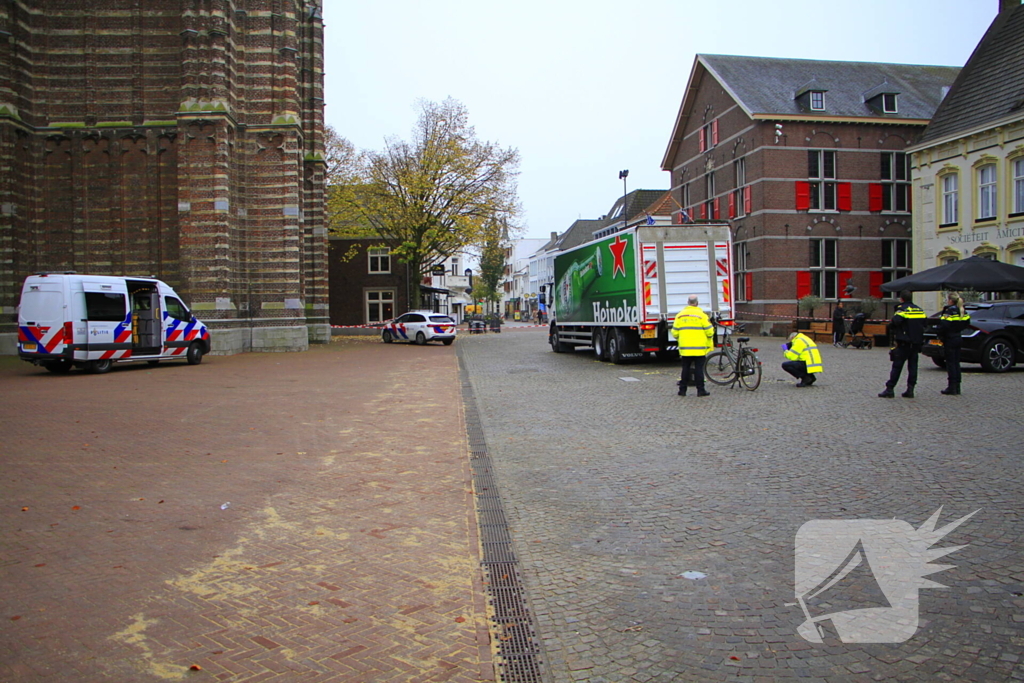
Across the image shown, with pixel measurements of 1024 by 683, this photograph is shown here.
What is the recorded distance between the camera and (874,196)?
35062 millimetres

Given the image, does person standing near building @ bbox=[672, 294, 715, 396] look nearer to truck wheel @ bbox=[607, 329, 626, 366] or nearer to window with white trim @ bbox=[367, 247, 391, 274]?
truck wheel @ bbox=[607, 329, 626, 366]

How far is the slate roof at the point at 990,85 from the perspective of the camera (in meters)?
26.4

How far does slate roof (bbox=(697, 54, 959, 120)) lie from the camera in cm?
3538

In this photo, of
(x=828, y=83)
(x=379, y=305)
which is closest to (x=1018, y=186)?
(x=828, y=83)

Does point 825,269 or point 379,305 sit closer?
→ point 825,269

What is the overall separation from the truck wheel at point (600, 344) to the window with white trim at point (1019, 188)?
1528cm

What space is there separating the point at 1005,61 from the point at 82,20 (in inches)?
1283

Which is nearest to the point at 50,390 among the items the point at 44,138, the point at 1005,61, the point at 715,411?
the point at 715,411

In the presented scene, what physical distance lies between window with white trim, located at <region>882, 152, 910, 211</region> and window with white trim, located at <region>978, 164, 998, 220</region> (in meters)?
8.30

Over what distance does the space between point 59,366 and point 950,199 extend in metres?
29.8

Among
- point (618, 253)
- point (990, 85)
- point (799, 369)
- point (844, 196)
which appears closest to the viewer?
point (799, 369)

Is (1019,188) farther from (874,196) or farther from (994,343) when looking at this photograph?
(994,343)

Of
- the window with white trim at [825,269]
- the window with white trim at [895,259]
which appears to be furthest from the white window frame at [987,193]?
the window with white trim at [895,259]
